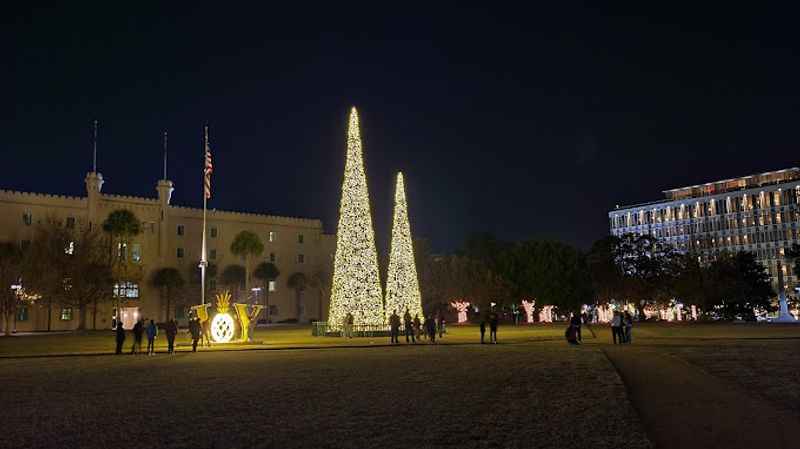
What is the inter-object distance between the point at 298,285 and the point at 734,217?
8773 centimetres

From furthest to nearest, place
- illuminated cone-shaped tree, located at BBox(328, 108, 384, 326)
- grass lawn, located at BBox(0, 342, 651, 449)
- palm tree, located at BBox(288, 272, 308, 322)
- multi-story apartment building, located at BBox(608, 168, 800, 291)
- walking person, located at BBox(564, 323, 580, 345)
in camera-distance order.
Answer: multi-story apartment building, located at BBox(608, 168, 800, 291), palm tree, located at BBox(288, 272, 308, 322), illuminated cone-shaped tree, located at BBox(328, 108, 384, 326), walking person, located at BBox(564, 323, 580, 345), grass lawn, located at BBox(0, 342, 651, 449)

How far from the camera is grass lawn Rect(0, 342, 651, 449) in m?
9.65

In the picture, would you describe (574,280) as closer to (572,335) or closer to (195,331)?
(572,335)

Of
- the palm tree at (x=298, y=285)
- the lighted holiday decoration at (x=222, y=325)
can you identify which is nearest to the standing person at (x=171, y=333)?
the lighted holiday decoration at (x=222, y=325)

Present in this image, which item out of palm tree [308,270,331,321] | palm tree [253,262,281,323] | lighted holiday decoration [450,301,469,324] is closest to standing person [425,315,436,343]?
lighted holiday decoration [450,301,469,324]

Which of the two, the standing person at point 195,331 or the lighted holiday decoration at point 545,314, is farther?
the lighted holiday decoration at point 545,314

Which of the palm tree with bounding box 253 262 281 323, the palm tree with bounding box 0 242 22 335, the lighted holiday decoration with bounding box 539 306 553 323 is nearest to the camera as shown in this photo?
the palm tree with bounding box 0 242 22 335

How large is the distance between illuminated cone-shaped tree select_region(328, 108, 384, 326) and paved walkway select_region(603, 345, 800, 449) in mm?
20210

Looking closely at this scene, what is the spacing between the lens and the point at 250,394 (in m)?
14.4

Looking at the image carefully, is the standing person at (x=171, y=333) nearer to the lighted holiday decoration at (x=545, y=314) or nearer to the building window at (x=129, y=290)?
the building window at (x=129, y=290)

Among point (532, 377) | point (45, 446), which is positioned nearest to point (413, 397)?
point (532, 377)

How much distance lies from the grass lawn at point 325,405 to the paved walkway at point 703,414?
0.44 meters

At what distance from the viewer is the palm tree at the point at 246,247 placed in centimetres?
7875

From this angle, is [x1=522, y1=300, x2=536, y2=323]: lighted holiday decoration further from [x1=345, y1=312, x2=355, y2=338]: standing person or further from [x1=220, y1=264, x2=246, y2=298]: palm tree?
[x1=345, y1=312, x2=355, y2=338]: standing person
